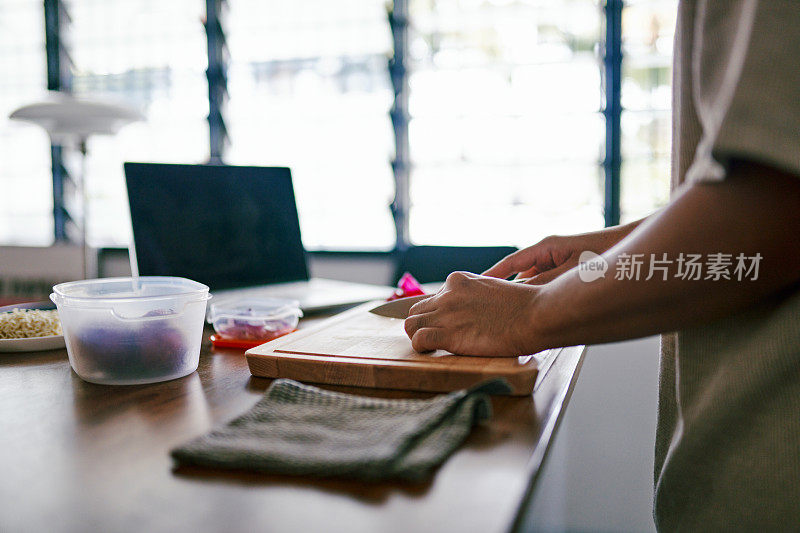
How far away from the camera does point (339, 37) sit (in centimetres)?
363

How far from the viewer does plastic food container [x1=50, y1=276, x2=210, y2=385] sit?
673 mm

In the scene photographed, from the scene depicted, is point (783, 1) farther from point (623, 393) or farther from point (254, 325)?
point (623, 393)

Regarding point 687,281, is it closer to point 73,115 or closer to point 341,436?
point 341,436

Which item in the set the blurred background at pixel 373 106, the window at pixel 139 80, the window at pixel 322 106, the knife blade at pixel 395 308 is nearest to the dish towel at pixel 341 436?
the knife blade at pixel 395 308

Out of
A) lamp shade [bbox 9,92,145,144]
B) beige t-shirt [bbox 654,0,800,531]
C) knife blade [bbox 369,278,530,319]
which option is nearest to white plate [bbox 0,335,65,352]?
knife blade [bbox 369,278,530,319]

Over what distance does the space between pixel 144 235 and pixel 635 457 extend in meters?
1.83

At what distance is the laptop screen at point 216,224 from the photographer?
51.8 inches

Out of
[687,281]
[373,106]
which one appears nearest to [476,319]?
[687,281]

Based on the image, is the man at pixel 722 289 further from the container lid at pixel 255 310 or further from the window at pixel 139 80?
the window at pixel 139 80

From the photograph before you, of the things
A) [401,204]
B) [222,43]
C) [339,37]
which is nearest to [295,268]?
[401,204]

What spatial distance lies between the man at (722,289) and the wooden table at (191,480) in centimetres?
12

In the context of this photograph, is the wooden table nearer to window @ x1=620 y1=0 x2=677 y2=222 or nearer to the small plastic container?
the small plastic container

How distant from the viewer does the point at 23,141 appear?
4242 millimetres

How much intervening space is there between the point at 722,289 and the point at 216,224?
115 cm
